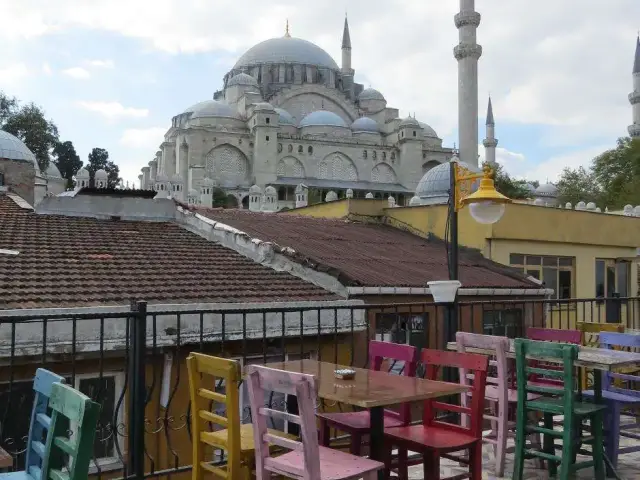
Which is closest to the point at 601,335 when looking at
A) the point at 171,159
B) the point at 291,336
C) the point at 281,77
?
the point at 291,336

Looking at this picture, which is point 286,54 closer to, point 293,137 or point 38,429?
point 293,137

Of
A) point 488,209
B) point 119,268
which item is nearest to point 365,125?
point 119,268

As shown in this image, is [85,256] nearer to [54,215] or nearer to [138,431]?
[54,215]

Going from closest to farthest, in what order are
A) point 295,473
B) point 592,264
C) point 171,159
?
point 295,473, point 592,264, point 171,159

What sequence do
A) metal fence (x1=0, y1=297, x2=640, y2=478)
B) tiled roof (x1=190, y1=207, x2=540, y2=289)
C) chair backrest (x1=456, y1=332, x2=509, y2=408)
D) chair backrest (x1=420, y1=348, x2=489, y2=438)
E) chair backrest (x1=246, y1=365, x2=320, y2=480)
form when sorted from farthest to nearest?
tiled roof (x1=190, y1=207, x2=540, y2=289) → metal fence (x1=0, y1=297, x2=640, y2=478) → chair backrest (x1=456, y1=332, x2=509, y2=408) → chair backrest (x1=420, y1=348, x2=489, y2=438) → chair backrest (x1=246, y1=365, x2=320, y2=480)

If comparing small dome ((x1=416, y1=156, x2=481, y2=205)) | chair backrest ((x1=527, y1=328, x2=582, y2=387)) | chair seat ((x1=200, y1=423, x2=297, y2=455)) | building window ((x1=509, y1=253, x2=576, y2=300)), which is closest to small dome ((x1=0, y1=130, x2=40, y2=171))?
small dome ((x1=416, y1=156, x2=481, y2=205))

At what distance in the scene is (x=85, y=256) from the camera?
33.0 feet

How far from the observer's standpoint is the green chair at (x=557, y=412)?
13.3 feet

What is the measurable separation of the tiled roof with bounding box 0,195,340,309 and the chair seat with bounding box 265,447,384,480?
16.9 ft

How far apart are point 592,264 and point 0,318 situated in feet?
52.8

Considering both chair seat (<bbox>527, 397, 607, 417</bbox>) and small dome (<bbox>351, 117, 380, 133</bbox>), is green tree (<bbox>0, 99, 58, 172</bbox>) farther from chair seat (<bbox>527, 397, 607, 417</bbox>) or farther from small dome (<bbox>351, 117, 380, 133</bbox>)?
chair seat (<bbox>527, 397, 607, 417</bbox>)

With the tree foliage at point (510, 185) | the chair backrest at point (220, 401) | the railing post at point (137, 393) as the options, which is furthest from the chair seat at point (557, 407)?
the tree foliage at point (510, 185)

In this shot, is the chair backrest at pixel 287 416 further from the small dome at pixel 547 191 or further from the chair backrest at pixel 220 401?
the small dome at pixel 547 191

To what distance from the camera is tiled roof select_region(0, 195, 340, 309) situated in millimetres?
8312
